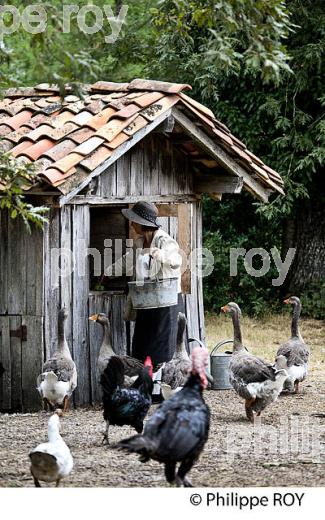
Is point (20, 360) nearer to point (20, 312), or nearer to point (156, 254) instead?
point (20, 312)

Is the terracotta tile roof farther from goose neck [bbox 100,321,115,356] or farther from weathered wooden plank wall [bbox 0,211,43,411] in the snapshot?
goose neck [bbox 100,321,115,356]

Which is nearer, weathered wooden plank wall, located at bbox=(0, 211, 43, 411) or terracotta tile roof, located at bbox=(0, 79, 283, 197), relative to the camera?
terracotta tile roof, located at bbox=(0, 79, 283, 197)

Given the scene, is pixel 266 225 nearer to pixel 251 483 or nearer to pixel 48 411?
pixel 48 411

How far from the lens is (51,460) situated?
7.67m

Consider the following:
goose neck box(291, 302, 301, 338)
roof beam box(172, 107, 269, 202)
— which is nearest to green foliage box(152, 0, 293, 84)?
roof beam box(172, 107, 269, 202)

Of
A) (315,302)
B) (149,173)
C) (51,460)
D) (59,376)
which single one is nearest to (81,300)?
(59,376)

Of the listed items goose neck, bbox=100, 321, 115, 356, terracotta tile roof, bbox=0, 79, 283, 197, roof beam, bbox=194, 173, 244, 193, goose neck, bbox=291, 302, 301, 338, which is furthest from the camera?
roof beam, bbox=194, 173, 244, 193

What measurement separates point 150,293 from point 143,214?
887mm

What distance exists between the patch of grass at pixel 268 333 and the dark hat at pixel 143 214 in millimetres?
5320

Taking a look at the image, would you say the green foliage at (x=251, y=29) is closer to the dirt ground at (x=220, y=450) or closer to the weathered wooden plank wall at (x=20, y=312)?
the dirt ground at (x=220, y=450)

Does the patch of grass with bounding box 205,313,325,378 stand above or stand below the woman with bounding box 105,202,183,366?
below

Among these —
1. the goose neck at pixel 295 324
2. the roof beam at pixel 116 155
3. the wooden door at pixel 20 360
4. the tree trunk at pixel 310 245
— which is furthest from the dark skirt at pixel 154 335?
the tree trunk at pixel 310 245

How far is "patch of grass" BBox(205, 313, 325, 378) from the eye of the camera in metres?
17.5

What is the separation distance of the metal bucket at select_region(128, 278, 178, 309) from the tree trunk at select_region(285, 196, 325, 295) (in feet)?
29.2
